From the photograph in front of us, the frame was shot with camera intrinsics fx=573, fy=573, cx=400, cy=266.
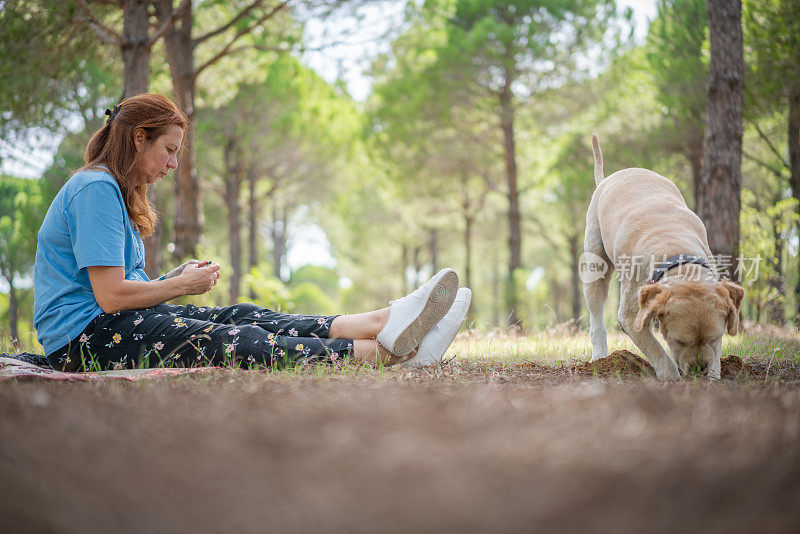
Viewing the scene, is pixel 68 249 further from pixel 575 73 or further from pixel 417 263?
pixel 417 263

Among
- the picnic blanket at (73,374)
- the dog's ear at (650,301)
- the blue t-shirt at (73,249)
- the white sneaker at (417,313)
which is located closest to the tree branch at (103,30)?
the blue t-shirt at (73,249)

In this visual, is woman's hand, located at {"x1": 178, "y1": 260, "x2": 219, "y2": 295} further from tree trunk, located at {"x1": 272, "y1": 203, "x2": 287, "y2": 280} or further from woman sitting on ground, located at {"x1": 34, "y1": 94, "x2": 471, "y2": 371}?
tree trunk, located at {"x1": 272, "y1": 203, "x2": 287, "y2": 280}

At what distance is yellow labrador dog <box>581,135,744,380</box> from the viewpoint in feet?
10.8

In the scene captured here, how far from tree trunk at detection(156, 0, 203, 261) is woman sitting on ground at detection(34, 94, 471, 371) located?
18.2ft

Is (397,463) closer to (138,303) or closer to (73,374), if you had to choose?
(73,374)

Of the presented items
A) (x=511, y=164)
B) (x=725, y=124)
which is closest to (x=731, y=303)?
(x=725, y=124)

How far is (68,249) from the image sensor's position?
327 centimetres

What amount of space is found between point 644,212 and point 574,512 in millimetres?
3322

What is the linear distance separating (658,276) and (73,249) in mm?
3429

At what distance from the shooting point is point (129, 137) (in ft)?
11.3

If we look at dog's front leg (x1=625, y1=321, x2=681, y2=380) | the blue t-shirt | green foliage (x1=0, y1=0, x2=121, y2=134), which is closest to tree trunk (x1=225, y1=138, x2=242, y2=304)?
green foliage (x1=0, y1=0, x2=121, y2=134)

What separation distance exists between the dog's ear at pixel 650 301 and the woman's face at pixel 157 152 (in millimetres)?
2965

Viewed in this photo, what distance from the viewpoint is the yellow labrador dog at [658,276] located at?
3277 mm

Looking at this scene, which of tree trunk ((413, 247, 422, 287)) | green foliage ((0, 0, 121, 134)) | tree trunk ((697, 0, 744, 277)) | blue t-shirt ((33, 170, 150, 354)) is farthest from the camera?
tree trunk ((413, 247, 422, 287))
